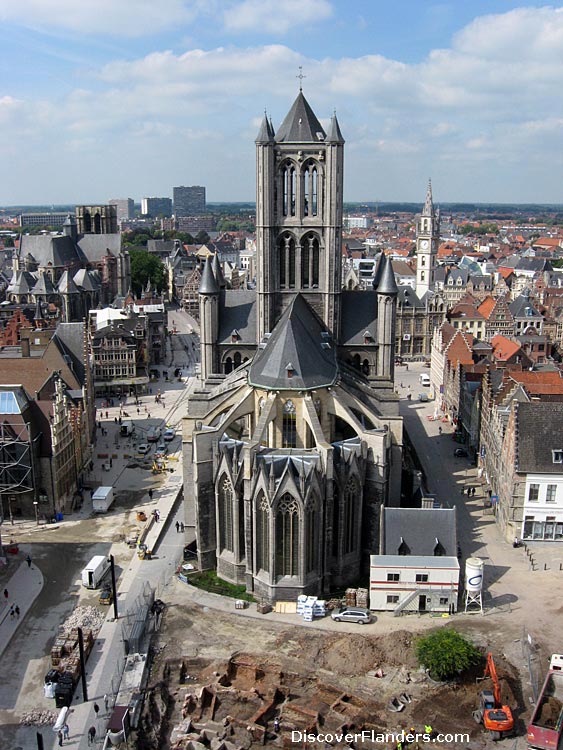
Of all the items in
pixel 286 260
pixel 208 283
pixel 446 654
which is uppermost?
pixel 286 260

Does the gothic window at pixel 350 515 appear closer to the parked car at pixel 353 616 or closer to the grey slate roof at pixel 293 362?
the parked car at pixel 353 616

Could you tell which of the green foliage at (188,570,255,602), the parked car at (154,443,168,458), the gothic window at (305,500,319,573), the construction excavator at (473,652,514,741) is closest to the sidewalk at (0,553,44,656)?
the green foliage at (188,570,255,602)

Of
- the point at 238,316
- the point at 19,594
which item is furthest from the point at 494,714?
the point at 238,316

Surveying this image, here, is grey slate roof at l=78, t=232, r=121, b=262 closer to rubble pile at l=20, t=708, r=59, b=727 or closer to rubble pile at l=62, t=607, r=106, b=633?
rubble pile at l=62, t=607, r=106, b=633

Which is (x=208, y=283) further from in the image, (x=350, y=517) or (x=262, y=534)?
(x=262, y=534)

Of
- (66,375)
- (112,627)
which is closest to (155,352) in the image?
(66,375)
